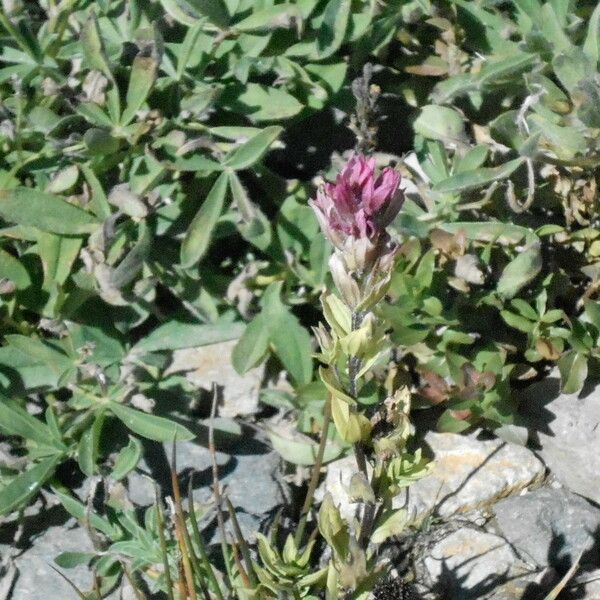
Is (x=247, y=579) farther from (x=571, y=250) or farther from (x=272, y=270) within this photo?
(x=571, y=250)

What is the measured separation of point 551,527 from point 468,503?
257 millimetres

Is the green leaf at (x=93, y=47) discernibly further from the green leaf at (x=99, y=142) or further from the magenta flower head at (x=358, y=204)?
the magenta flower head at (x=358, y=204)

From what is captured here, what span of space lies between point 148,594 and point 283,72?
1.63 meters

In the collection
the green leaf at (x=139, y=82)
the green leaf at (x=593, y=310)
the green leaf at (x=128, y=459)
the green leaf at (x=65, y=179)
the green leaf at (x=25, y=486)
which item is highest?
the green leaf at (x=139, y=82)

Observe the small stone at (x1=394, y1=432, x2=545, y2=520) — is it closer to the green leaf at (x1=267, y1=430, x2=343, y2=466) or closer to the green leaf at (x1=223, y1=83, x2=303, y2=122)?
the green leaf at (x1=267, y1=430, x2=343, y2=466)

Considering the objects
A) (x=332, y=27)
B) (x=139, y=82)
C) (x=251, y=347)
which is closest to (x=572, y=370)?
(x=251, y=347)

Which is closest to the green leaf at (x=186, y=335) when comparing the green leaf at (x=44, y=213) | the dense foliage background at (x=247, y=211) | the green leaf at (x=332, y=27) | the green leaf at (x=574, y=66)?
the dense foliage background at (x=247, y=211)

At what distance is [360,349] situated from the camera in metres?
1.88

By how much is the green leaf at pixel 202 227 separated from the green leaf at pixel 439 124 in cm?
69

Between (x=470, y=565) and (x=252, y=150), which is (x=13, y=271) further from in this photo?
(x=470, y=565)

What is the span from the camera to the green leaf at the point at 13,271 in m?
2.93

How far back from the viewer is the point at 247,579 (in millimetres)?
2283

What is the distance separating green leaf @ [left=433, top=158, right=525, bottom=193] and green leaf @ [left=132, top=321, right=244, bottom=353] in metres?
0.79

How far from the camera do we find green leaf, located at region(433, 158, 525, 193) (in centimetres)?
286
